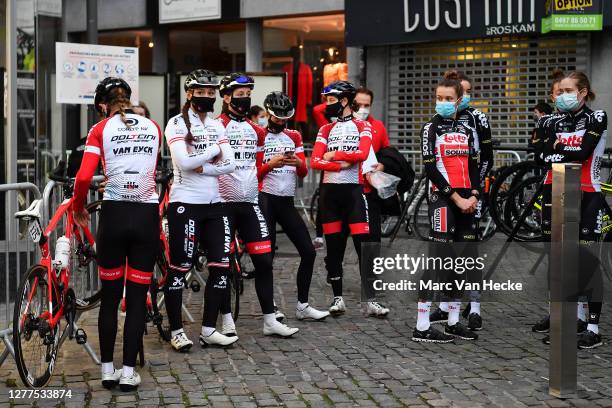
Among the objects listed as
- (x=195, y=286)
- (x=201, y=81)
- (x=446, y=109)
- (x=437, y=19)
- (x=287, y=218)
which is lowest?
(x=195, y=286)

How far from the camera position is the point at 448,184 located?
26.8 feet

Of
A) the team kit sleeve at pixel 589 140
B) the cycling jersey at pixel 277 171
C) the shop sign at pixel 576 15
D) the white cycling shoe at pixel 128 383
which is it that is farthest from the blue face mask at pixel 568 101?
the shop sign at pixel 576 15

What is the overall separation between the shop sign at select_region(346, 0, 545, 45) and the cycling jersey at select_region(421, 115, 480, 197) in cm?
850

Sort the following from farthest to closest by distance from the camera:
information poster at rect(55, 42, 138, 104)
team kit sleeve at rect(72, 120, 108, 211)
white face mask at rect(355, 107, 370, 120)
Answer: white face mask at rect(355, 107, 370, 120), information poster at rect(55, 42, 138, 104), team kit sleeve at rect(72, 120, 108, 211)

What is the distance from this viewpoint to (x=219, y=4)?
2077 cm

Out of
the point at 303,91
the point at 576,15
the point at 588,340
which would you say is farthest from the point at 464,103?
the point at 303,91

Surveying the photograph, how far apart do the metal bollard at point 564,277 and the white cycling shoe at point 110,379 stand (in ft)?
8.92

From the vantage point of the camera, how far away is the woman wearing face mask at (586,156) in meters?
8.07

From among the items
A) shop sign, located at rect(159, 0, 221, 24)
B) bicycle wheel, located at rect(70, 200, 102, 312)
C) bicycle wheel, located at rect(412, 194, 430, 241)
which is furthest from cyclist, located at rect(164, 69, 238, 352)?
shop sign, located at rect(159, 0, 221, 24)

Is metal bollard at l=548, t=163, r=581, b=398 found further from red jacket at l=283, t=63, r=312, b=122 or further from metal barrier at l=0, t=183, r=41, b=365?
red jacket at l=283, t=63, r=312, b=122

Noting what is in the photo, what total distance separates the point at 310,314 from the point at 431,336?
1309mm

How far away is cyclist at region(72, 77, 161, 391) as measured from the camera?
6730 millimetres

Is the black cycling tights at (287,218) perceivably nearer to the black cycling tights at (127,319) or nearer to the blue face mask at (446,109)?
the blue face mask at (446,109)

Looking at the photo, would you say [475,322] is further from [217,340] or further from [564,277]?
[564,277]
